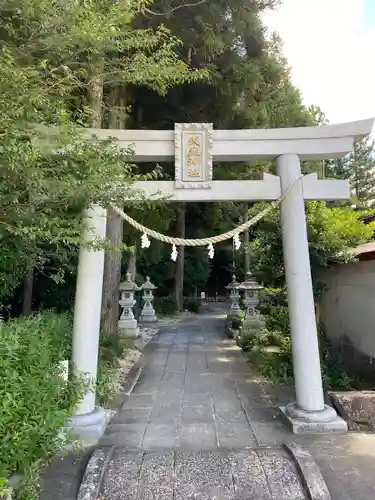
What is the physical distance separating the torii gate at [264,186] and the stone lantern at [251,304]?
4.82 metres

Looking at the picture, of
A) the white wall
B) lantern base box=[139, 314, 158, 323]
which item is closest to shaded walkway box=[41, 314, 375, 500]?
the white wall

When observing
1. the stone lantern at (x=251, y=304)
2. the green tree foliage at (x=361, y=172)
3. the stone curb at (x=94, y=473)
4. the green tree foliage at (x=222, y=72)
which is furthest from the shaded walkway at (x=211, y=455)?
the green tree foliage at (x=361, y=172)

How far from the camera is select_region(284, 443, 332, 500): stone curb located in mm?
2760

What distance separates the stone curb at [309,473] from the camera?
2.76 m

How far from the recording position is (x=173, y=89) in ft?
24.6

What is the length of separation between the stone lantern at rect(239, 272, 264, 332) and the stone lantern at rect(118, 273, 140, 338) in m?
2.73

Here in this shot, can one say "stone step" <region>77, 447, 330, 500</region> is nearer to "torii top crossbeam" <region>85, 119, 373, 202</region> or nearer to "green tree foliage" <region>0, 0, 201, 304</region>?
"green tree foliage" <region>0, 0, 201, 304</region>

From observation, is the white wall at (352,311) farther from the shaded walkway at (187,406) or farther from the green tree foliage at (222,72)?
the green tree foliage at (222,72)

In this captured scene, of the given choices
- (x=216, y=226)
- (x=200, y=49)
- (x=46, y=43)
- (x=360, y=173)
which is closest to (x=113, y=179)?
(x=46, y=43)

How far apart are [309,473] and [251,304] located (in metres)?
6.36

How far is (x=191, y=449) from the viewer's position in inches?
137

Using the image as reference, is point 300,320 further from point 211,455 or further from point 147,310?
point 147,310

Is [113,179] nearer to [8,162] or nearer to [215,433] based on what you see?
[8,162]

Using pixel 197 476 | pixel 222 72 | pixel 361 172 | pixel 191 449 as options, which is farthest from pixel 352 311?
pixel 361 172
